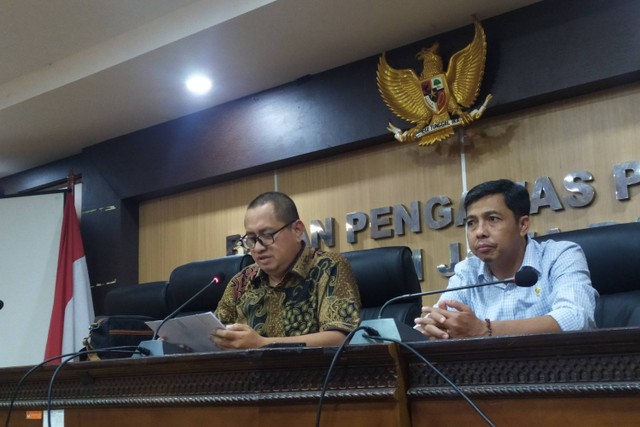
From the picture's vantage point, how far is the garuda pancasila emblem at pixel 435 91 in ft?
11.0

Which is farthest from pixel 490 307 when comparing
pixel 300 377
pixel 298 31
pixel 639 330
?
pixel 298 31

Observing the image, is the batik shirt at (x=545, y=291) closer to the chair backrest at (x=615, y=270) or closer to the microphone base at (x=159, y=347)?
the chair backrest at (x=615, y=270)

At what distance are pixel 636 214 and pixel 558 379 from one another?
84.7 inches

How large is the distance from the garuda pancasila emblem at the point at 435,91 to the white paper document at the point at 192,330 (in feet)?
6.38

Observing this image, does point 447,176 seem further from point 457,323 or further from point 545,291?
point 457,323

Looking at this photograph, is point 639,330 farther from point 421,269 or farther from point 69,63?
point 69,63

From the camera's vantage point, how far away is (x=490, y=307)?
6.78ft

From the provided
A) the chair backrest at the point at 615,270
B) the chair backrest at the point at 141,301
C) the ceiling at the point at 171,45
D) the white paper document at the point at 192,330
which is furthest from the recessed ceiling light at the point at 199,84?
the chair backrest at the point at 615,270

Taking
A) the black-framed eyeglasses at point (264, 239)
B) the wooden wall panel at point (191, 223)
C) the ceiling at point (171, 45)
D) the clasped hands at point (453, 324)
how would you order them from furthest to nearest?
the wooden wall panel at point (191, 223)
the ceiling at point (171, 45)
the black-framed eyeglasses at point (264, 239)
the clasped hands at point (453, 324)

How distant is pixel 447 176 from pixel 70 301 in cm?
275

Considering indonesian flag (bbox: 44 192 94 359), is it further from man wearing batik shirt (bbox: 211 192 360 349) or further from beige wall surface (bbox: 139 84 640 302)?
man wearing batik shirt (bbox: 211 192 360 349)

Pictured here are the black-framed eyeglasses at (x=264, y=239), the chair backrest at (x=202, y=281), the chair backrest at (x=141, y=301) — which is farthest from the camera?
the chair backrest at (x=141, y=301)

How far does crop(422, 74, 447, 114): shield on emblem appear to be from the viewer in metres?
3.46

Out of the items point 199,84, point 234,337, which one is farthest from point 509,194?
point 199,84
